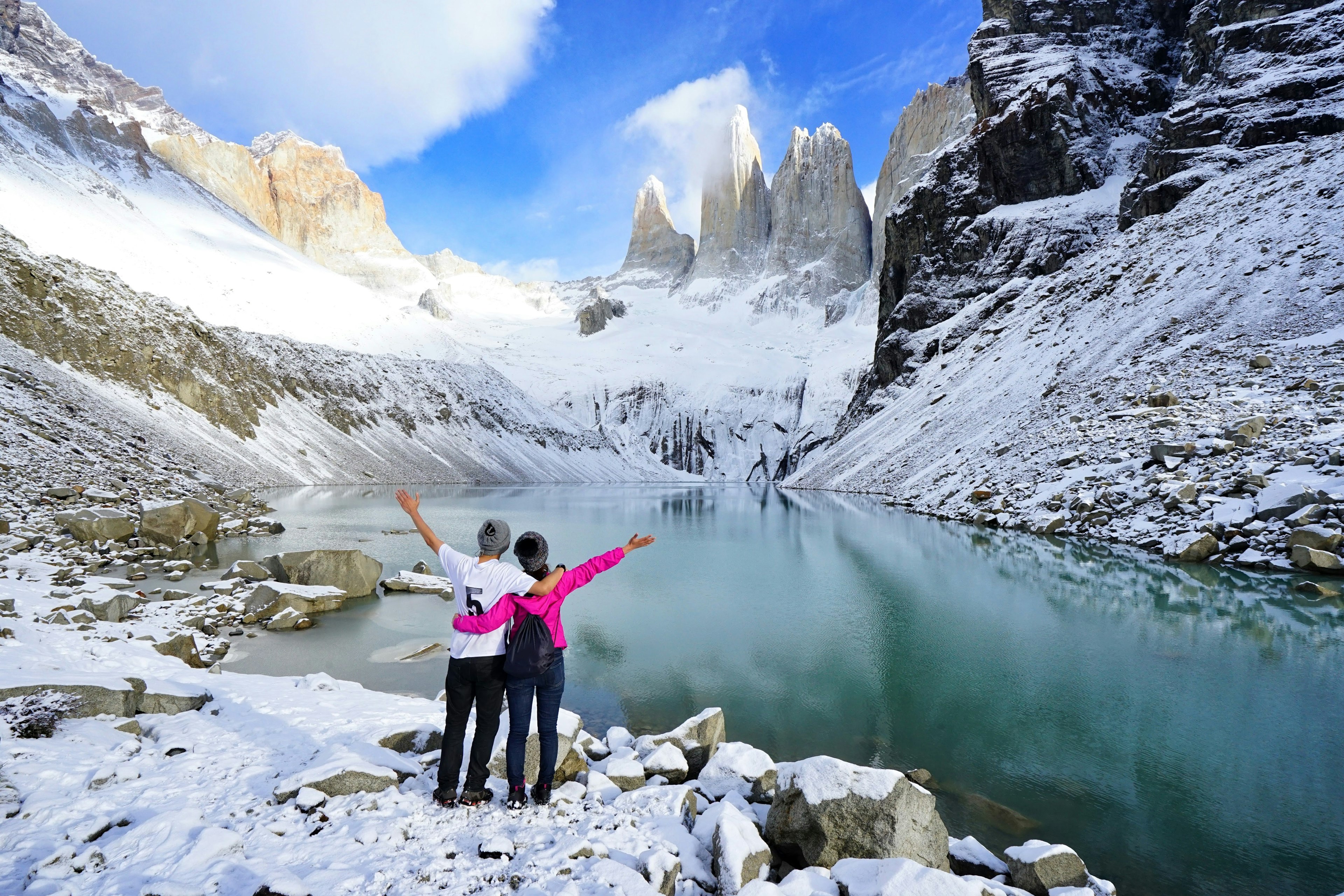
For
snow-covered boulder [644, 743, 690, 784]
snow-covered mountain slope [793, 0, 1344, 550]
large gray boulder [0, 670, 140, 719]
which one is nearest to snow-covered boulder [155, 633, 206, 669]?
large gray boulder [0, 670, 140, 719]

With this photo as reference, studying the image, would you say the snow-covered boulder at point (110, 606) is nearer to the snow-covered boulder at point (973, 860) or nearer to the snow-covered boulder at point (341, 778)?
the snow-covered boulder at point (341, 778)

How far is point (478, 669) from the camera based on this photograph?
4.68 metres

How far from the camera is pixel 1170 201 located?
149 feet

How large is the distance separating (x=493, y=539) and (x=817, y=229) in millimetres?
195744

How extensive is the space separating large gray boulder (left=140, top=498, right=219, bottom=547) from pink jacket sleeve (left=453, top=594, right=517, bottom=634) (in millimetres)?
18628

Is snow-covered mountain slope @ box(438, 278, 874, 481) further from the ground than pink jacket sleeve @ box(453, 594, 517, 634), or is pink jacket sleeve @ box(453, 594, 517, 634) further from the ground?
snow-covered mountain slope @ box(438, 278, 874, 481)

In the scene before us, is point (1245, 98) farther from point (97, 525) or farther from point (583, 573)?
point (97, 525)

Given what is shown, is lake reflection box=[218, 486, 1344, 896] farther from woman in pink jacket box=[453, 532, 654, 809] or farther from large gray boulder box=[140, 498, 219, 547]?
woman in pink jacket box=[453, 532, 654, 809]

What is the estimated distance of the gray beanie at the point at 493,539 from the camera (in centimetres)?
470

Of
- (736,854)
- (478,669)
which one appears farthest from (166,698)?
(736,854)

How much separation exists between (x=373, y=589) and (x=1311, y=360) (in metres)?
31.8

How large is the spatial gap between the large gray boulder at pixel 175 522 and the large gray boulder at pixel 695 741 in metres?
18.4

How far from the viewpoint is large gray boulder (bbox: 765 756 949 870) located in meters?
4.26

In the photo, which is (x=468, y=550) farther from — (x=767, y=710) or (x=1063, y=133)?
(x=1063, y=133)
